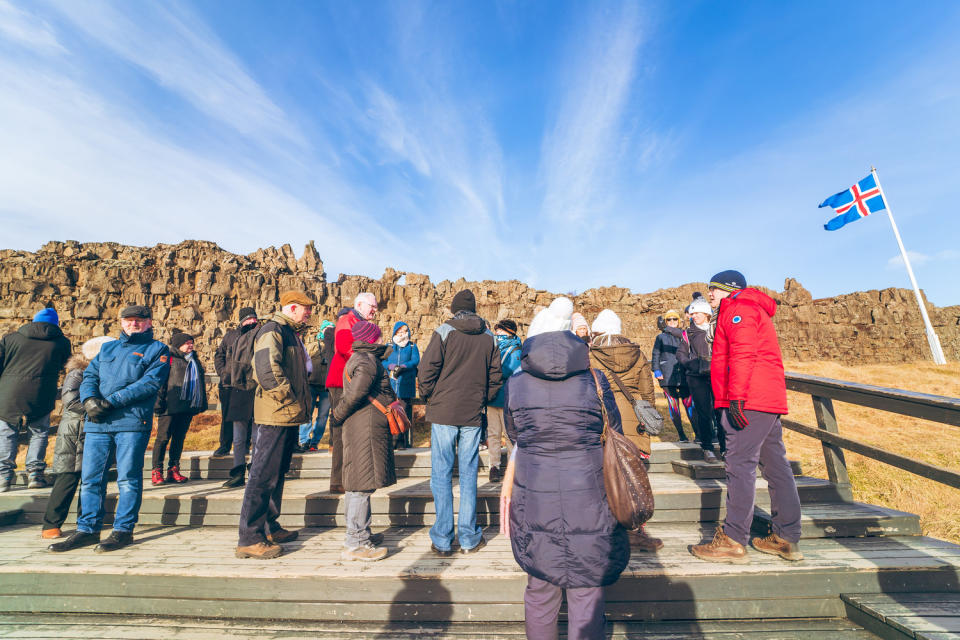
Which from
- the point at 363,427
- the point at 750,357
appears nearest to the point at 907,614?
the point at 750,357

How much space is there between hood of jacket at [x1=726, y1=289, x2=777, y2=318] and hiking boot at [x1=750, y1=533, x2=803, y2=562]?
5.80 feet

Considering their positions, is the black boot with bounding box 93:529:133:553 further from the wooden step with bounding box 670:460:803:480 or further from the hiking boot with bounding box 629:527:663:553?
the wooden step with bounding box 670:460:803:480

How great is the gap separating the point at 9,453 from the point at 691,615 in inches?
303

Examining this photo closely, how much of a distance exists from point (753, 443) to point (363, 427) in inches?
124

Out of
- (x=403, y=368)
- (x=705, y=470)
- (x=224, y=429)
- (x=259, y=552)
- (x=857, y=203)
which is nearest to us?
(x=259, y=552)

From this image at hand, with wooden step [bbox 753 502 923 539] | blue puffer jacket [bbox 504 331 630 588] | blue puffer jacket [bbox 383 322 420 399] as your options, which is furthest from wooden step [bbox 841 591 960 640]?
blue puffer jacket [bbox 383 322 420 399]

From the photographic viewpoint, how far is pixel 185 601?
296 centimetres

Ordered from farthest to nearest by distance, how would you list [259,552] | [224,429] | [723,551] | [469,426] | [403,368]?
[403,368] → [224,429] → [469,426] → [259,552] → [723,551]

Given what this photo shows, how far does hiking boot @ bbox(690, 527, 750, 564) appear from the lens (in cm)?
→ 294

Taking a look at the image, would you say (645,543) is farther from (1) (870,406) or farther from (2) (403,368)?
(2) (403,368)

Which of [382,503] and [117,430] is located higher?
[117,430]

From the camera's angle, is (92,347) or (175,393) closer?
(92,347)

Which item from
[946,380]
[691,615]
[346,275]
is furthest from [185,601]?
[346,275]

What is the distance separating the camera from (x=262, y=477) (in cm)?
337
